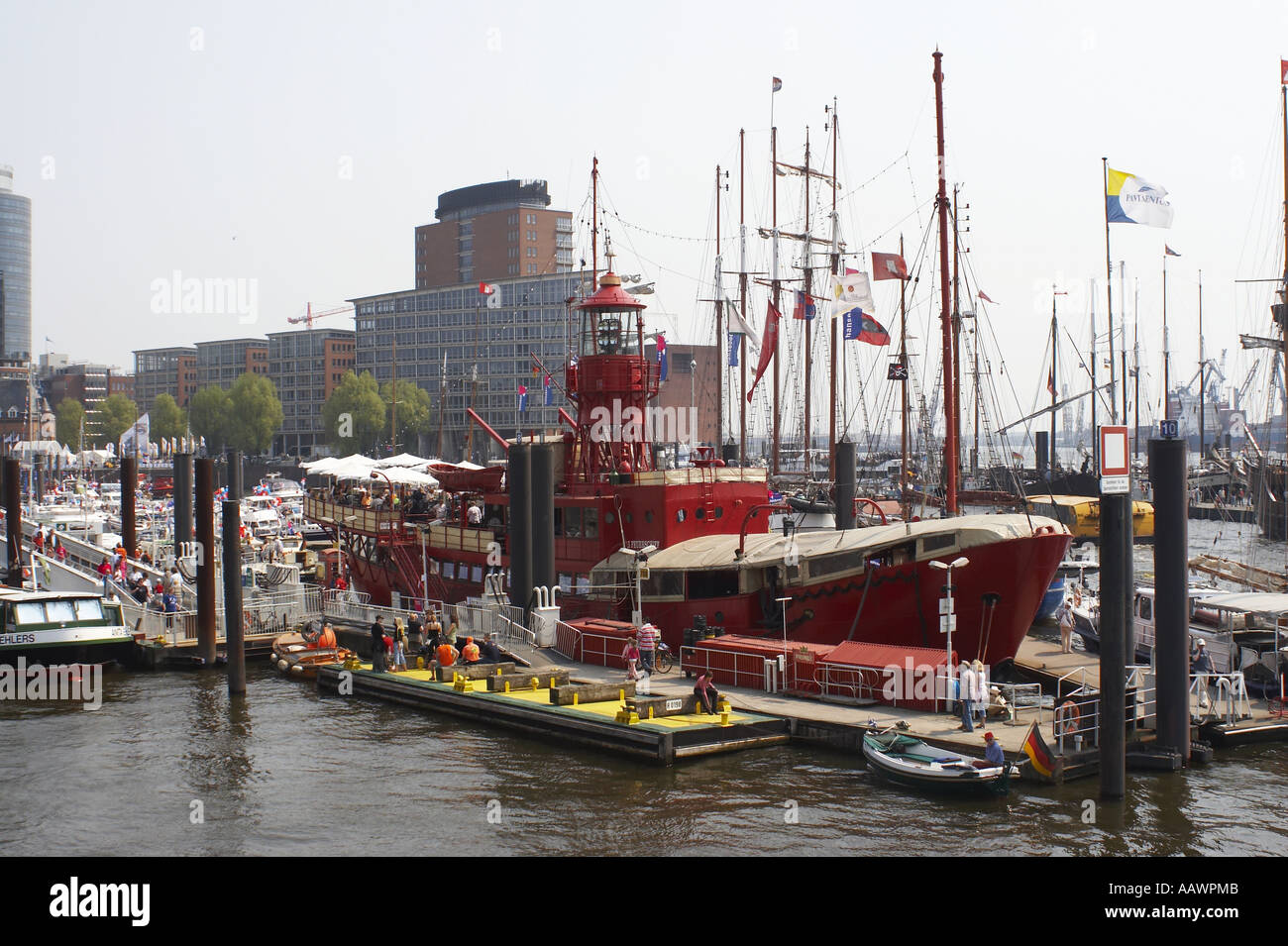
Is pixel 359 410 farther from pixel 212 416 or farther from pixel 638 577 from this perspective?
pixel 638 577

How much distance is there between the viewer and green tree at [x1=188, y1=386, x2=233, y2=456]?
16538 centimetres

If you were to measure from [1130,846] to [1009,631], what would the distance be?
9477 millimetres

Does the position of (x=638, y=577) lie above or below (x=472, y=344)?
below

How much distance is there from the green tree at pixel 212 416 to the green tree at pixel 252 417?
2.69 feet

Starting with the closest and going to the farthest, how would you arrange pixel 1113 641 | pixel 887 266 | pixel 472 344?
pixel 1113 641 → pixel 887 266 → pixel 472 344

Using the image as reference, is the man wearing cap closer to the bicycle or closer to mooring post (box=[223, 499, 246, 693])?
the bicycle

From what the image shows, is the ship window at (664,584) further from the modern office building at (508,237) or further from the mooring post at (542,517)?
the modern office building at (508,237)

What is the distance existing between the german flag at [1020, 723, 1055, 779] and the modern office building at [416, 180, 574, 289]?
531 feet

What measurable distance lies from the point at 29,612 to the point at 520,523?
50.3 feet

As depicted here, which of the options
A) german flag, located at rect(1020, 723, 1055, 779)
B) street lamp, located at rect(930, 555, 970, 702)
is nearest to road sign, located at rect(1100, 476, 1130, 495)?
street lamp, located at rect(930, 555, 970, 702)

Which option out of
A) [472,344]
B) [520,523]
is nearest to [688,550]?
[520,523]

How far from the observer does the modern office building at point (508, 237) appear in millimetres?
187750

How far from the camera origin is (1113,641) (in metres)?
22.2
